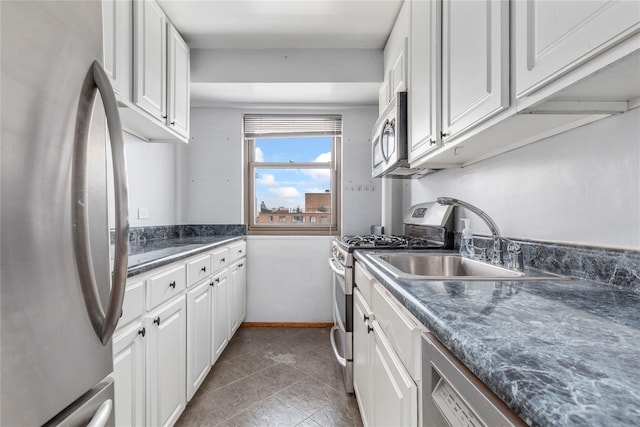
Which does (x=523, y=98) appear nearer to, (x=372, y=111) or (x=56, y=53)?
(x=56, y=53)

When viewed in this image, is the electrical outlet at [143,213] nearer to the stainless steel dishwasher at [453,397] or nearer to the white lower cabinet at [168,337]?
the white lower cabinet at [168,337]

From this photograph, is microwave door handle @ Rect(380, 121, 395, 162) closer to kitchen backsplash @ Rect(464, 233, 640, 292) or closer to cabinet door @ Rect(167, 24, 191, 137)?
kitchen backsplash @ Rect(464, 233, 640, 292)

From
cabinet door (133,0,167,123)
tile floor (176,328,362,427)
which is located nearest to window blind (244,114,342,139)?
cabinet door (133,0,167,123)

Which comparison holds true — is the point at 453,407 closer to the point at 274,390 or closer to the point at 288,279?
the point at 274,390

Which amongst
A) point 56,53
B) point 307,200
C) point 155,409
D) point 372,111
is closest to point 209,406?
point 155,409

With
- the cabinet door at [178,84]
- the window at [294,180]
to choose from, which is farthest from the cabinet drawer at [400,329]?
the window at [294,180]

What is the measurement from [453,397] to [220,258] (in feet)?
6.44

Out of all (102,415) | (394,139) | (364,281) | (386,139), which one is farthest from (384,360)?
(386,139)

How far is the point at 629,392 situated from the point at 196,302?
1.83m

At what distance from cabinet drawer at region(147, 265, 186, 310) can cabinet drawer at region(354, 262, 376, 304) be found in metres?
0.93

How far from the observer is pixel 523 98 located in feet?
2.76

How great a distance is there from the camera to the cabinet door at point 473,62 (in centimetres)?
91

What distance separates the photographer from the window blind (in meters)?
3.22

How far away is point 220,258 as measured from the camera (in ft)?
7.41
